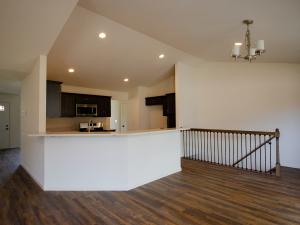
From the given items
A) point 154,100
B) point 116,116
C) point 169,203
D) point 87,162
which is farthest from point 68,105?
point 169,203

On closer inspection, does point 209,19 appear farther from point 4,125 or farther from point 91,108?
point 4,125

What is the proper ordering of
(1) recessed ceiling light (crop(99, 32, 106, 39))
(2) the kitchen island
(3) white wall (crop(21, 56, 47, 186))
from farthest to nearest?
(1) recessed ceiling light (crop(99, 32, 106, 39)) → (3) white wall (crop(21, 56, 47, 186)) → (2) the kitchen island

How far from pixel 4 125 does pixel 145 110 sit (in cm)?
558

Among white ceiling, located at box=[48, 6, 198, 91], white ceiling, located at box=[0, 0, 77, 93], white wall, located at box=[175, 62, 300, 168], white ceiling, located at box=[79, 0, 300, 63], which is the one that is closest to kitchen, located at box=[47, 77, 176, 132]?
white ceiling, located at box=[48, 6, 198, 91]

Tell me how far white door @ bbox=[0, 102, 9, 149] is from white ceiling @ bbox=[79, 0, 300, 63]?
21.7ft

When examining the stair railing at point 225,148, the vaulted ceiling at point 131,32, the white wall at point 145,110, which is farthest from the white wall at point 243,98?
the white wall at point 145,110

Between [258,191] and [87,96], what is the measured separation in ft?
17.1

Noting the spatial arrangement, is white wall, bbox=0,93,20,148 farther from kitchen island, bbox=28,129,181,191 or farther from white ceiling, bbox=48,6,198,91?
kitchen island, bbox=28,129,181,191

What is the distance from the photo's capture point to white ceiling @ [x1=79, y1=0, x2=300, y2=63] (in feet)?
9.46

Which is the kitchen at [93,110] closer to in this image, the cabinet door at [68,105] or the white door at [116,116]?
the cabinet door at [68,105]

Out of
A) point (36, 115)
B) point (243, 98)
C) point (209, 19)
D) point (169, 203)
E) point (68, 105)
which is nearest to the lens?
point (169, 203)

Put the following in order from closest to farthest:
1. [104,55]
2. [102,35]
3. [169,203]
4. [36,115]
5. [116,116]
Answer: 1. [169,203]
2. [36,115]
3. [102,35]
4. [104,55]
5. [116,116]

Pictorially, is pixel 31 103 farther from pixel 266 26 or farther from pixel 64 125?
pixel 266 26

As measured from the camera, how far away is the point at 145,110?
7359mm
